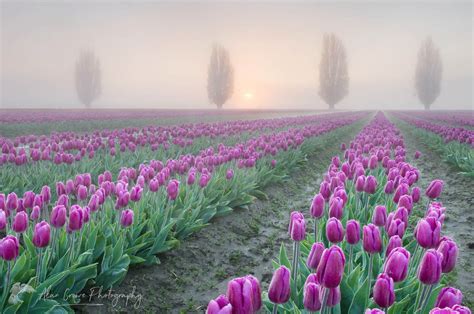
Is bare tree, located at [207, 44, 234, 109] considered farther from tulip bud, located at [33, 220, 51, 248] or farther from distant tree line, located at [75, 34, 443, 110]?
tulip bud, located at [33, 220, 51, 248]

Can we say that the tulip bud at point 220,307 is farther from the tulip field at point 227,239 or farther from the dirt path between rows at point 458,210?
the dirt path between rows at point 458,210

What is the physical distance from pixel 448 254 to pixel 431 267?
0.73 feet

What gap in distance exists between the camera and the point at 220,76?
60.2 m

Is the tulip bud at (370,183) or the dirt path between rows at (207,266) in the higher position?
the tulip bud at (370,183)

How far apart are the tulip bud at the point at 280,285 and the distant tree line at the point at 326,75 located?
59.9 meters

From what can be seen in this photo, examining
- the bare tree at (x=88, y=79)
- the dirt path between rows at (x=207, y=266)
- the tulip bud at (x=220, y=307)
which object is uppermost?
the bare tree at (x=88, y=79)

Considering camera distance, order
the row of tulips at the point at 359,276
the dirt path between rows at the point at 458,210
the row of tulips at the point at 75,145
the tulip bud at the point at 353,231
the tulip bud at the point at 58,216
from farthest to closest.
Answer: the row of tulips at the point at 75,145 → the dirt path between rows at the point at 458,210 → the tulip bud at the point at 58,216 → the tulip bud at the point at 353,231 → the row of tulips at the point at 359,276

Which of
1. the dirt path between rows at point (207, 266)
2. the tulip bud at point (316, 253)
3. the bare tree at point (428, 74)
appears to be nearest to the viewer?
the tulip bud at point (316, 253)

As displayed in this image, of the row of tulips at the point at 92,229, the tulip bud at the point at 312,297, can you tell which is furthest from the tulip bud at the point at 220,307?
the row of tulips at the point at 92,229

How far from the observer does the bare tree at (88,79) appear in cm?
6208

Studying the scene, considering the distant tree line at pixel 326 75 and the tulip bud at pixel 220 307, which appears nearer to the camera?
the tulip bud at pixel 220 307

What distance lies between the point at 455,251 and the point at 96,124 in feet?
68.7

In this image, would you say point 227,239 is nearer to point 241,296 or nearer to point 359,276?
point 359,276

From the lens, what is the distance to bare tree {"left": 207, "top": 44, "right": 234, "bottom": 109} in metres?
60.2
